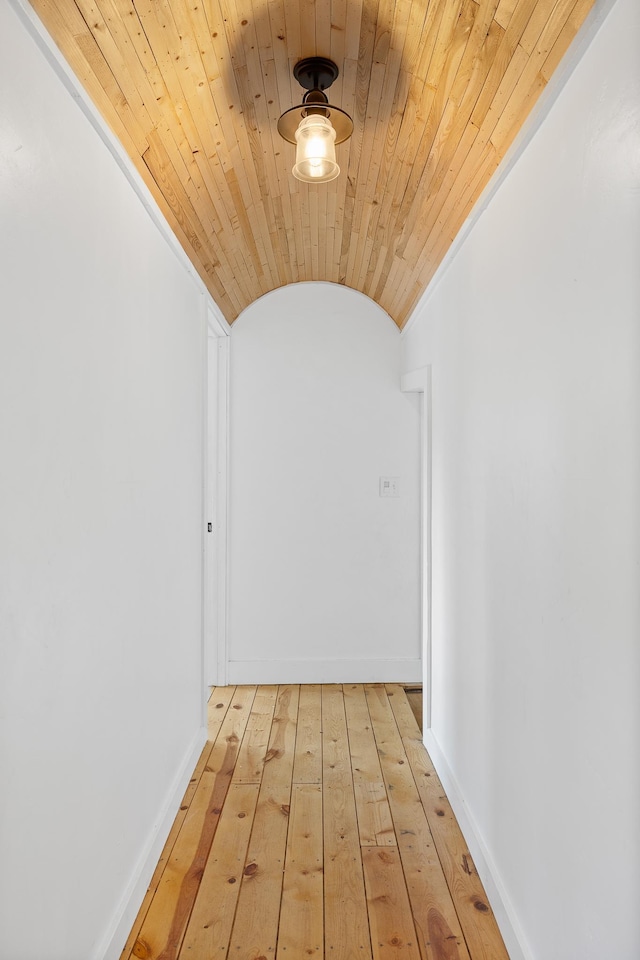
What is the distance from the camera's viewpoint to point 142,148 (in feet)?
5.83

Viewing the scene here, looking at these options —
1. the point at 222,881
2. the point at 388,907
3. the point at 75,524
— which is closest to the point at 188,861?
the point at 222,881

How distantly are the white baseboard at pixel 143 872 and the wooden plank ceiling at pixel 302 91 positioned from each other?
203cm

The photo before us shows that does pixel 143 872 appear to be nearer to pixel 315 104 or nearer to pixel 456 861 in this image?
pixel 456 861

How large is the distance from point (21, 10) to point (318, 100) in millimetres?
832

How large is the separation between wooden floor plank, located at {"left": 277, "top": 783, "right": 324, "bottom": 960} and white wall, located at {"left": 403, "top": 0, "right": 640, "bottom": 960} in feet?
1.74

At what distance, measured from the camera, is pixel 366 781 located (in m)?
2.63

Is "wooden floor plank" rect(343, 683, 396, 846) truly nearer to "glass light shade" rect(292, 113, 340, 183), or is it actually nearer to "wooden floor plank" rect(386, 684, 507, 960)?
"wooden floor plank" rect(386, 684, 507, 960)

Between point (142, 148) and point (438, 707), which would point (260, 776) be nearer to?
point (438, 707)

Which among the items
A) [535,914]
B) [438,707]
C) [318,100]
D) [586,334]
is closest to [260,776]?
[438,707]

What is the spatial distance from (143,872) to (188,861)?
0.23 m

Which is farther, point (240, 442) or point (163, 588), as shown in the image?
point (240, 442)

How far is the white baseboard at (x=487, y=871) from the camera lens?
1618mm

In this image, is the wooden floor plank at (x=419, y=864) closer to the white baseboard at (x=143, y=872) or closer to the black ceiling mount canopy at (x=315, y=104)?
the white baseboard at (x=143, y=872)

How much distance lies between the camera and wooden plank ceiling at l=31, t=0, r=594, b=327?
4.43 feet
